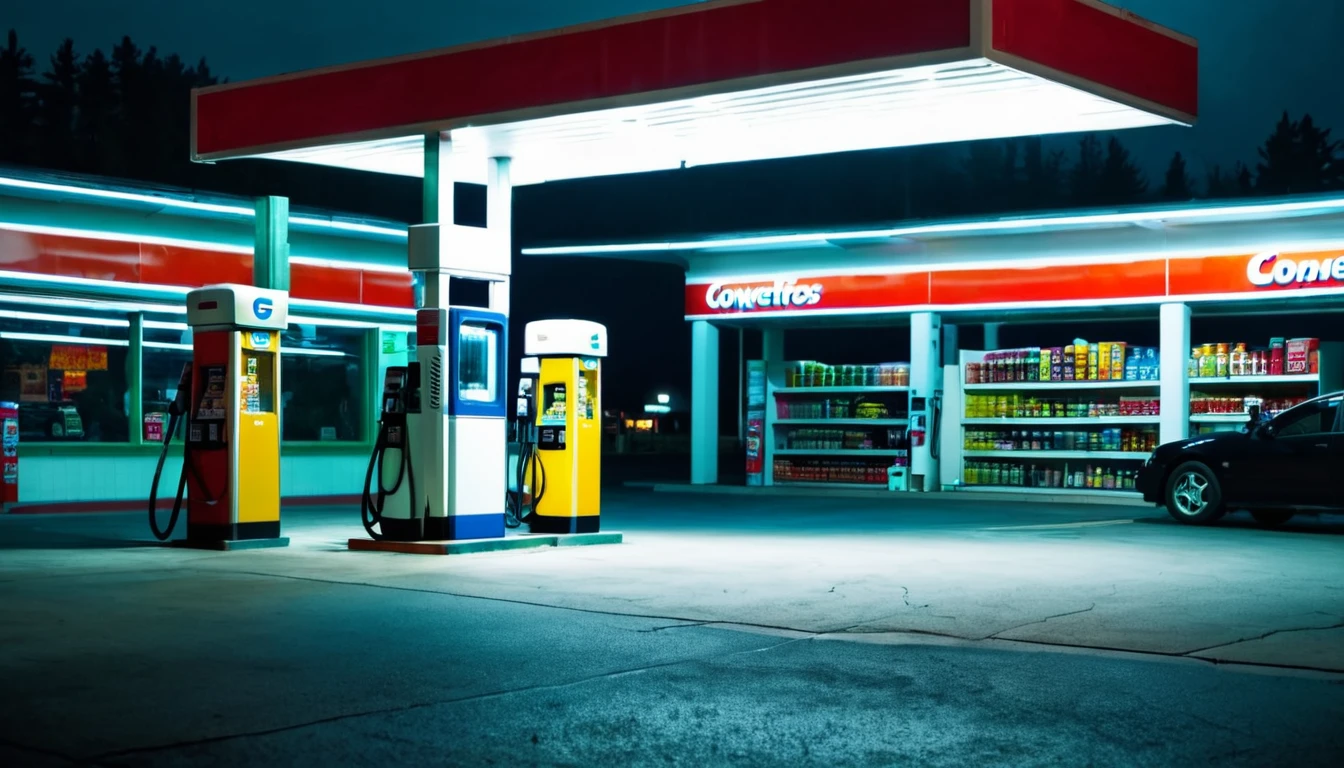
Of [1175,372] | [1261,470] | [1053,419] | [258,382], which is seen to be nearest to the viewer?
[258,382]

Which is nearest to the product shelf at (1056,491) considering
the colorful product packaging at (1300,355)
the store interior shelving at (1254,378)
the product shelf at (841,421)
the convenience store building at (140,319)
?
the store interior shelving at (1254,378)

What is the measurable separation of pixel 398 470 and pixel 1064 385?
13.3 metres

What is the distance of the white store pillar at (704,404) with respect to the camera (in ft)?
86.1

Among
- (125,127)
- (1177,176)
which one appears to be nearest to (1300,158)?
(1177,176)

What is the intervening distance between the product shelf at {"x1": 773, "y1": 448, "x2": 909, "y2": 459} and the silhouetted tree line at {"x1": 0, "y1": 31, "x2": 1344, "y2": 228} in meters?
18.1

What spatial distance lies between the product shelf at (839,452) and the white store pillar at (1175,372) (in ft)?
15.5

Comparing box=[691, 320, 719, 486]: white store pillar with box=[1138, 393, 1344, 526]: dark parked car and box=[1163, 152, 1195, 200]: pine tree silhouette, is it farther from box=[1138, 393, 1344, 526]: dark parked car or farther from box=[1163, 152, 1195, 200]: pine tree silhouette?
box=[1163, 152, 1195, 200]: pine tree silhouette

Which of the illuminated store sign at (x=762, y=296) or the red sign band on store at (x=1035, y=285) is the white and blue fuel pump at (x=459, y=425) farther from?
the illuminated store sign at (x=762, y=296)

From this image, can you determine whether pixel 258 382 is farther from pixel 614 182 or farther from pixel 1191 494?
pixel 614 182

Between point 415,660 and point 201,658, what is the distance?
110cm

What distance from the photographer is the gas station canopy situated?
10398mm

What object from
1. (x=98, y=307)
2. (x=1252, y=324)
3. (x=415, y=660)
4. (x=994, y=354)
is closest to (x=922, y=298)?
(x=994, y=354)

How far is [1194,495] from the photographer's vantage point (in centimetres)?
1712

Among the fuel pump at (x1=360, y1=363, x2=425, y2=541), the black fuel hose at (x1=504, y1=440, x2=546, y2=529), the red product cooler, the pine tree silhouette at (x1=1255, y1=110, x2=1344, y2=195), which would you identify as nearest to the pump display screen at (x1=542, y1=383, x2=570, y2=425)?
the black fuel hose at (x1=504, y1=440, x2=546, y2=529)
